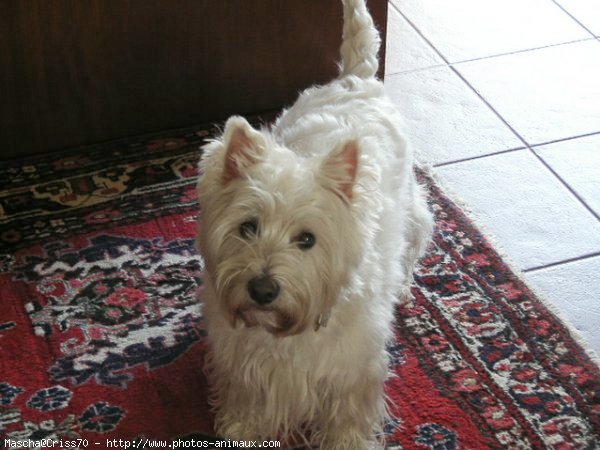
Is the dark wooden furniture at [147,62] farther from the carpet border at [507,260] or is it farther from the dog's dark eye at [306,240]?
the dog's dark eye at [306,240]

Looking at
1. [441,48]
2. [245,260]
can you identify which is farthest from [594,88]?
[245,260]

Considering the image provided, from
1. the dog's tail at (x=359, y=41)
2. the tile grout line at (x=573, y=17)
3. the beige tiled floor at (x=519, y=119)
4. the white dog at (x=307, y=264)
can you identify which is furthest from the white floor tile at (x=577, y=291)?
the tile grout line at (x=573, y=17)

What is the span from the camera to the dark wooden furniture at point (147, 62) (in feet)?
9.14

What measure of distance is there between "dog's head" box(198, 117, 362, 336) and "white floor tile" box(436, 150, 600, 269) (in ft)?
3.44

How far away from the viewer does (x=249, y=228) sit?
1.72 meters

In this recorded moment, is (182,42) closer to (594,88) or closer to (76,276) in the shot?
(76,276)

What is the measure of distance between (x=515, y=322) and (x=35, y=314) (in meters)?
1.32

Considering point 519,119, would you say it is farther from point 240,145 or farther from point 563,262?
point 240,145

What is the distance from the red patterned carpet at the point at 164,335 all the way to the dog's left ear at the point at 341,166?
28.0 inches

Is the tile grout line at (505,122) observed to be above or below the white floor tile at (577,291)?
above

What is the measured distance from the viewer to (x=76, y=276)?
254cm

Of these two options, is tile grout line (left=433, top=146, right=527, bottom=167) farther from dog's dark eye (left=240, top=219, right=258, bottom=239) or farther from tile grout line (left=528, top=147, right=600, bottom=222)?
dog's dark eye (left=240, top=219, right=258, bottom=239)

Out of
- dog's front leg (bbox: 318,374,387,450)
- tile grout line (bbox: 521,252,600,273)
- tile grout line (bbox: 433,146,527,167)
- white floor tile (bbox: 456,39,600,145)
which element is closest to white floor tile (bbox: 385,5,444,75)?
white floor tile (bbox: 456,39,600,145)

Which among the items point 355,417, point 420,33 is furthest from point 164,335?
point 420,33
